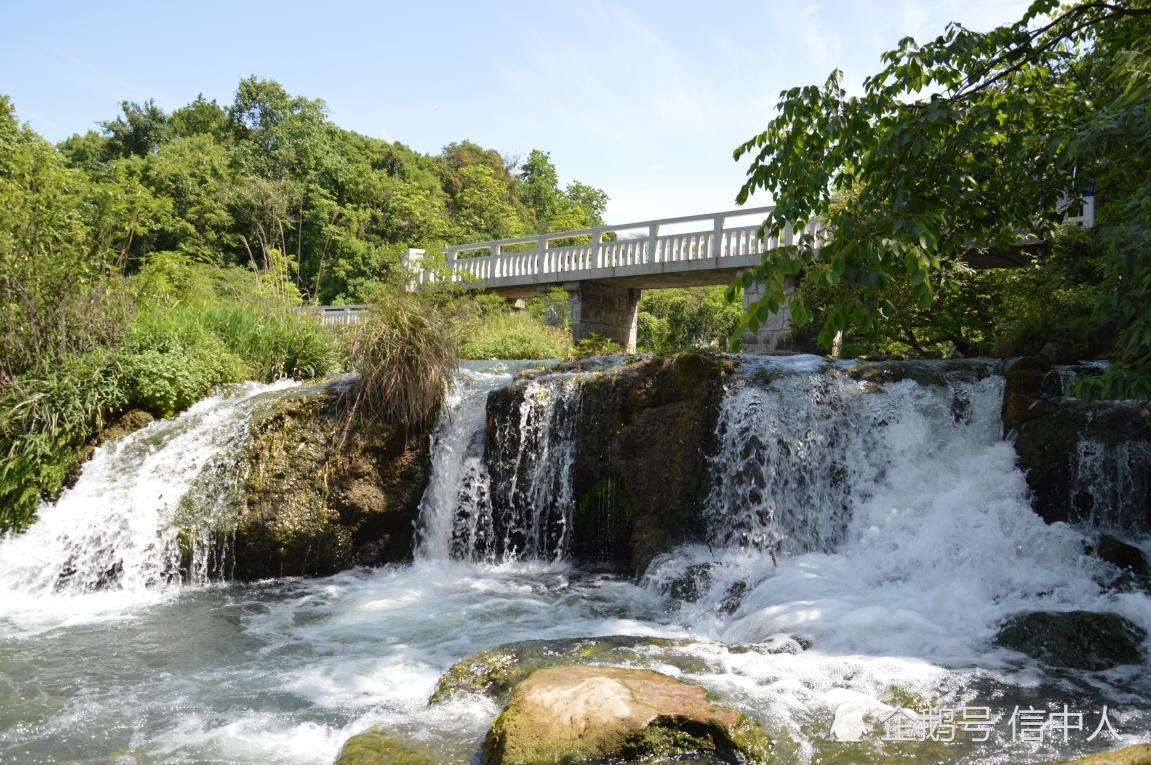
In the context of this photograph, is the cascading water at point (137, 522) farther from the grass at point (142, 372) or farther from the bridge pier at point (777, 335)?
the bridge pier at point (777, 335)

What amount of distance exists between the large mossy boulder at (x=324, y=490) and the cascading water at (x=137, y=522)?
0.87 feet

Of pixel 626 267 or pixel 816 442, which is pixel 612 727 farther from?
pixel 626 267

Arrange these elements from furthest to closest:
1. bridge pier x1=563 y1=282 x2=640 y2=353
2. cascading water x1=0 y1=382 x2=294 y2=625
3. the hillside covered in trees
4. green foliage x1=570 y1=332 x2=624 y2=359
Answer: the hillside covered in trees < bridge pier x1=563 y1=282 x2=640 y2=353 < green foliage x1=570 y1=332 x2=624 y2=359 < cascading water x1=0 y1=382 x2=294 y2=625

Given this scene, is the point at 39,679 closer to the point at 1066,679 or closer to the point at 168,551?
the point at 168,551

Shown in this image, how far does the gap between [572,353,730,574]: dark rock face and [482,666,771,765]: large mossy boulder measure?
12.3ft

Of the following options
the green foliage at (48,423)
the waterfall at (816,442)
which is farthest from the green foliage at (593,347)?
the green foliage at (48,423)

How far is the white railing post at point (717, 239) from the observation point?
629 inches

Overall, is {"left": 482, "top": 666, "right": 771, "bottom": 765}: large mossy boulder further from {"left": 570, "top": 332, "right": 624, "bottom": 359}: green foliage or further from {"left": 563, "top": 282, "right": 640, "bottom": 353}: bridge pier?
{"left": 563, "top": 282, "right": 640, "bottom": 353}: bridge pier

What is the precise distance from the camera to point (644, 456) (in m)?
8.32

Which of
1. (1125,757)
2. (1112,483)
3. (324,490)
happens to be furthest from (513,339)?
(1125,757)

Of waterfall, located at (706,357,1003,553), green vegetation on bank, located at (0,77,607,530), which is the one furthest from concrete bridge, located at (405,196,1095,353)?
waterfall, located at (706,357,1003,553)

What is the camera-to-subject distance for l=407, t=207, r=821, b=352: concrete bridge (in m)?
15.6

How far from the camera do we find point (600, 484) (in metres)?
8.59

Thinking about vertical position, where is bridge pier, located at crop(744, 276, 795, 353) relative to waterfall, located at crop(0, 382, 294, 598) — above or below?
above
